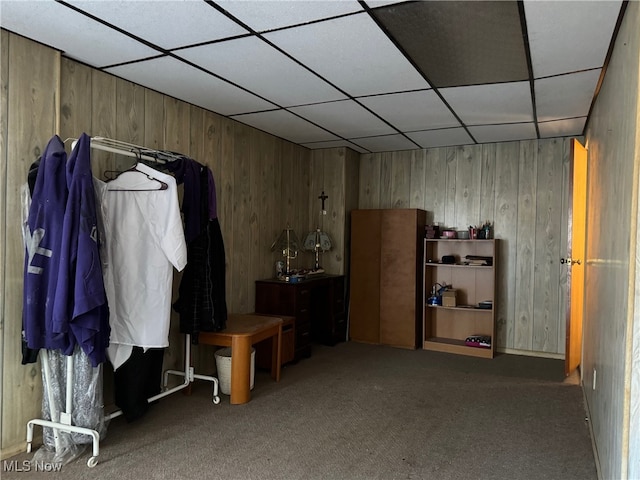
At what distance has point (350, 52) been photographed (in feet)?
8.89

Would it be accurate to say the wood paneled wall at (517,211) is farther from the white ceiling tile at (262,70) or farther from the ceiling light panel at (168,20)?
the ceiling light panel at (168,20)

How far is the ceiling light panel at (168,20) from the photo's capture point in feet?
7.16

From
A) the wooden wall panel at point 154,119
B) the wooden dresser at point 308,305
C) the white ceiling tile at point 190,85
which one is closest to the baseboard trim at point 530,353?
the wooden dresser at point 308,305

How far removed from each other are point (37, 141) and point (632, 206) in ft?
9.72

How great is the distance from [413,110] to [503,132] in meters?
1.28

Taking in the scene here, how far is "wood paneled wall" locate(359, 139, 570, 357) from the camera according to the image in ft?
16.2

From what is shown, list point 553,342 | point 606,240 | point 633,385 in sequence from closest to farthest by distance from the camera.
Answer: point 633,385, point 606,240, point 553,342

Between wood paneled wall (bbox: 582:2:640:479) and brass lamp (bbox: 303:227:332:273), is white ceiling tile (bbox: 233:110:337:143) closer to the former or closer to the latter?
brass lamp (bbox: 303:227:332:273)

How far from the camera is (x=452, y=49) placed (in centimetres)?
267

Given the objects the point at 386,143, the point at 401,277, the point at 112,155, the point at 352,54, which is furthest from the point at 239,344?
the point at 386,143

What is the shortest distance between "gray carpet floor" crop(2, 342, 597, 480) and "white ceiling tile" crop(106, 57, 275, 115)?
2.29m

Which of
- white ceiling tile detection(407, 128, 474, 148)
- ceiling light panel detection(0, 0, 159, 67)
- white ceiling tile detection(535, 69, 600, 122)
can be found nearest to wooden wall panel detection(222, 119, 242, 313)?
ceiling light panel detection(0, 0, 159, 67)

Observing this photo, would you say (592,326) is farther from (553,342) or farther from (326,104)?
(326,104)

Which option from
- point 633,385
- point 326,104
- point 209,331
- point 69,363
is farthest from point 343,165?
point 633,385
